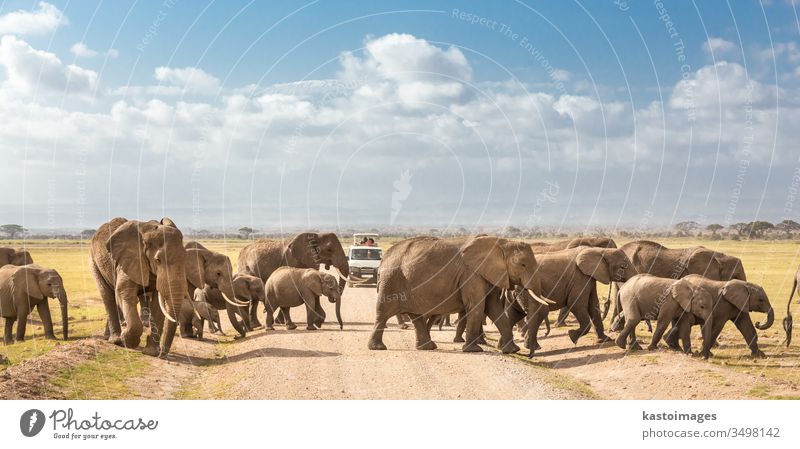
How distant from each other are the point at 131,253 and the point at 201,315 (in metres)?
6.26

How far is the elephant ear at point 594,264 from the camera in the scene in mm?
29344

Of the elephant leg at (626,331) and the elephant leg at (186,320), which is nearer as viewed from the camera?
the elephant leg at (626,331)

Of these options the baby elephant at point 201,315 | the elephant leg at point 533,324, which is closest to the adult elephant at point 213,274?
the baby elephant at point 201,315

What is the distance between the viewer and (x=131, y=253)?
928 inches

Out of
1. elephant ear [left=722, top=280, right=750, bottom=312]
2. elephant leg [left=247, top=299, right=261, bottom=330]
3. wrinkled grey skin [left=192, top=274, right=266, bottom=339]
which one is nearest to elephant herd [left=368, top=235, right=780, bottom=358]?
elephant ear [left=722, top=280, right=750, bottom=312]

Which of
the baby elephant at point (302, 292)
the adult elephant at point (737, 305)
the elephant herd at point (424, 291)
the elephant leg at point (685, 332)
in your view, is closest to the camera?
the elephant herd at point (424, 291)

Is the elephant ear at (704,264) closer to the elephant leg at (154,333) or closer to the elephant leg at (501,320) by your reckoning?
the elephant leg at (501,320)

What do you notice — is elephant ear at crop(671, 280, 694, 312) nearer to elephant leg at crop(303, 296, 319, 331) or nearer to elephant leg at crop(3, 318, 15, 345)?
elephant leg at crop(303, 296, 319, 331)

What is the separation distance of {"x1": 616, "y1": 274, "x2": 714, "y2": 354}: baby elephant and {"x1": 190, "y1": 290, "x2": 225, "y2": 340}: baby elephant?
536 inches

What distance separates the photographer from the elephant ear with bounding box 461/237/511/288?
2567 cm

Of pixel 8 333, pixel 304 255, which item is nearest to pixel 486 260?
pixel 304 255

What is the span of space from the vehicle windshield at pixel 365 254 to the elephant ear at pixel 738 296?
32.7 meters

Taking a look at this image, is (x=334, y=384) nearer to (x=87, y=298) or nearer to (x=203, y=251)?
(x=203, y=251)

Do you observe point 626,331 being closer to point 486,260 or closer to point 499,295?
point 499,295
